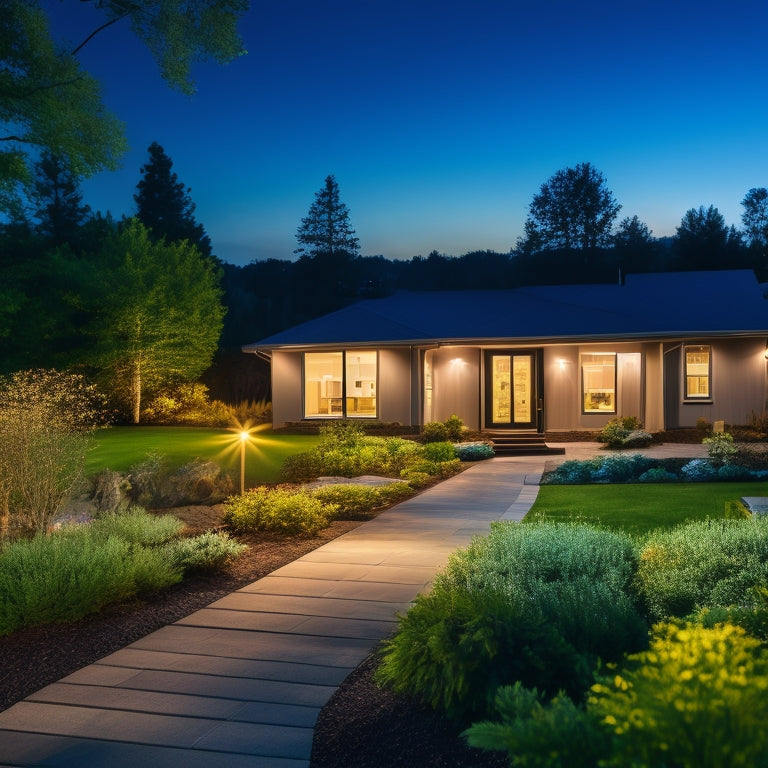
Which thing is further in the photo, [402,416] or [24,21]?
[402,416]

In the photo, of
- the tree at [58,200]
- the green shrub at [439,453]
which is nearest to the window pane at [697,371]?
the green shrub at [439,453]

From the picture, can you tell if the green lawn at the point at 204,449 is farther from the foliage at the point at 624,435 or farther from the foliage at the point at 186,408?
the foliage at the point at 624,435

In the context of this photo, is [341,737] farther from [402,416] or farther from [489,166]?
[489,166]

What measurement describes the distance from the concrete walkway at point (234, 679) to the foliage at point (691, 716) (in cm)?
151

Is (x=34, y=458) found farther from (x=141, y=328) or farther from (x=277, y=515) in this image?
(x=141, y=328)

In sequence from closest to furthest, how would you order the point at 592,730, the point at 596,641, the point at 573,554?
the point at 592,730 → the point at 596,641 → the point at 573,554

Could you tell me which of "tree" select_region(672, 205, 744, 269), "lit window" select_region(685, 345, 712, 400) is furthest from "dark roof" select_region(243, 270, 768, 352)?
"tree" select_region(672, 205, 744, 269)

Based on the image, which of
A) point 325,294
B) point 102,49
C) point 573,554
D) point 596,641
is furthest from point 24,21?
point 325,294

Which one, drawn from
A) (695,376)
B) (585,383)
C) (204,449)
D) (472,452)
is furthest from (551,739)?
(695,376)

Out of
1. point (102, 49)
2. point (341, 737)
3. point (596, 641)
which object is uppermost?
point (102, 49)

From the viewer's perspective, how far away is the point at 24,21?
1267 cm

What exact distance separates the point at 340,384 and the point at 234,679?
17.3 meters

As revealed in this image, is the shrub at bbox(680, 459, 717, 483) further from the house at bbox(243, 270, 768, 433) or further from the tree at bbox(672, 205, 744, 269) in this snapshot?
the tree at bbox(672, 205, 744, 269)

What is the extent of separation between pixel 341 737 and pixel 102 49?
1265cm
